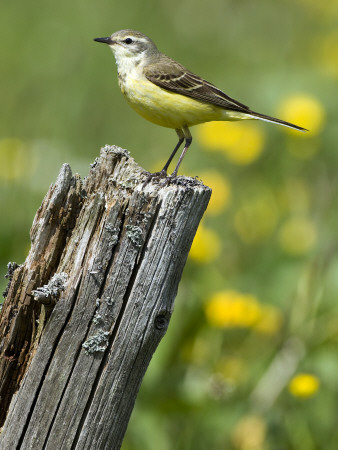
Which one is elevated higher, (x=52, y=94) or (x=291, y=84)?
(x=291, y=84)

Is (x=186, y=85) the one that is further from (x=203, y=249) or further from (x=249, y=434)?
(x=249, y=434)

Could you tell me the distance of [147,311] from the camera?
3332 mm

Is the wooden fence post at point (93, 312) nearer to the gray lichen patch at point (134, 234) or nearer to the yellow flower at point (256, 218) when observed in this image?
the gray lichen patch at point (134, 234)

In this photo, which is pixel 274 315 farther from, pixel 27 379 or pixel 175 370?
pixel 27 379

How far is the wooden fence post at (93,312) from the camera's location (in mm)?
3268

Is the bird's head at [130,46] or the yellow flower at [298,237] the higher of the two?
the bird's head at [130,46]

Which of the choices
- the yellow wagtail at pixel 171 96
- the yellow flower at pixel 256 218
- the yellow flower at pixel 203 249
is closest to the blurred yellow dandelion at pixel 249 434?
the yellow flower at pixel 203 249

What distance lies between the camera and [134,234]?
3258 mm

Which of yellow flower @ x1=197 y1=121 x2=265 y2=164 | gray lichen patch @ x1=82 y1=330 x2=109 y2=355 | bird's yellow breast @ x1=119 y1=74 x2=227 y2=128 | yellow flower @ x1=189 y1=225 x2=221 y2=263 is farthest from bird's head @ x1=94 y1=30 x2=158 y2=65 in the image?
gray lichen patch @ x1=82 y1=330 x2=109 y2=355

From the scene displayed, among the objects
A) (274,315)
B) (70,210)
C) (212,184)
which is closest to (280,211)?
(212,184)

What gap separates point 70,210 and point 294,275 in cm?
331

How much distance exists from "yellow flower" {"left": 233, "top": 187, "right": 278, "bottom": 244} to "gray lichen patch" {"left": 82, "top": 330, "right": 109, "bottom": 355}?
443 cm

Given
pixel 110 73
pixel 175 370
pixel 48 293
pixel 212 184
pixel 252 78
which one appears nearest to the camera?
pixel 48 293

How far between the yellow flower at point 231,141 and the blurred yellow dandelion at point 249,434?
3001 millimetres
